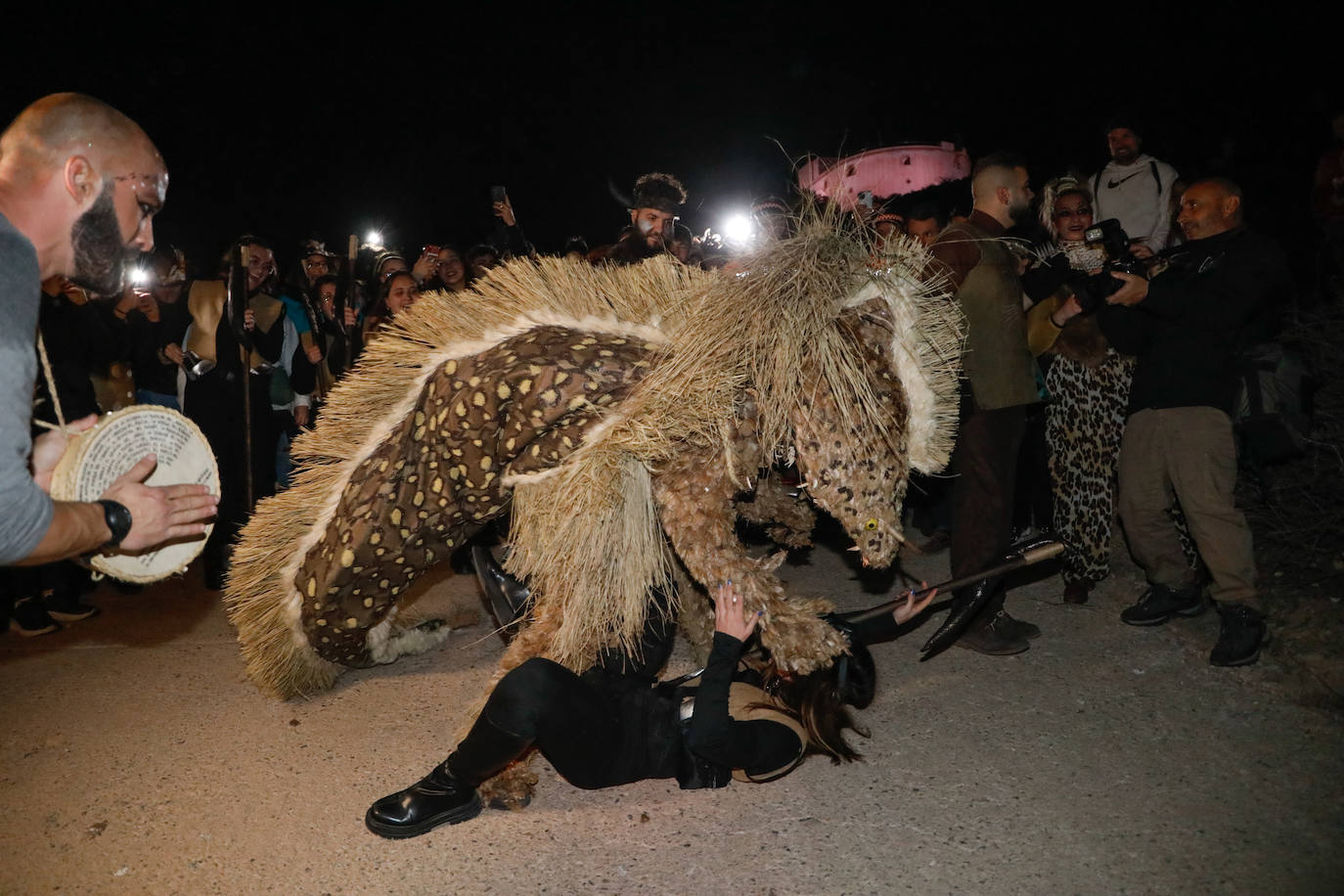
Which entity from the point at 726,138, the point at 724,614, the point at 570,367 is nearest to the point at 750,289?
the point at 570,367

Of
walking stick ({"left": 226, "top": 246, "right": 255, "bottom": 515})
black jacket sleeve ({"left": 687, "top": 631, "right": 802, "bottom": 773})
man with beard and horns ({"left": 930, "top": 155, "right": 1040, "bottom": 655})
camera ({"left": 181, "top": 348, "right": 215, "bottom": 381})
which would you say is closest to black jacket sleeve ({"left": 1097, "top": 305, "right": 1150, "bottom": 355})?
man with beard and horns ({"left": 930, "top": 155, "right": 1040, "bottom": 655})

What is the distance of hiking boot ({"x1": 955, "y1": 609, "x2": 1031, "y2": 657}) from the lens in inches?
147

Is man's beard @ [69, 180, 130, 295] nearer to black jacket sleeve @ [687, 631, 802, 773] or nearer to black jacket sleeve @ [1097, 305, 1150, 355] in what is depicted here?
black jacket sleeve @ [687, 631, 802, 773]

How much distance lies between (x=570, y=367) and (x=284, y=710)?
207 cm

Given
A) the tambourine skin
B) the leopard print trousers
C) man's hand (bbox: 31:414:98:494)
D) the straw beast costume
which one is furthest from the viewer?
the leopard print trousers

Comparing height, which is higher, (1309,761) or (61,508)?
(61,508)

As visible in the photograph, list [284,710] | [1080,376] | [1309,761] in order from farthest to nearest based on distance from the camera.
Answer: [1080,376], [284,710], [1309,761]

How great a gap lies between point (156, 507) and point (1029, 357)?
3383 mm

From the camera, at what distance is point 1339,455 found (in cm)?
376

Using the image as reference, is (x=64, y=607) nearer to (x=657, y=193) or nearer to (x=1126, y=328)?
(x=657, y=193)

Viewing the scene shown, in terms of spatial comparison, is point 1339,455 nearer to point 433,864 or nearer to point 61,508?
point 433,864

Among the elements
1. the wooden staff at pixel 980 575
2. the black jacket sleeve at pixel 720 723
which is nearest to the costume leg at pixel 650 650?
the black jacket sleeve at pixel 720 723

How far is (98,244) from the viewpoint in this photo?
184 cm

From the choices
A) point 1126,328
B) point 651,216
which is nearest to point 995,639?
point 1126,328
